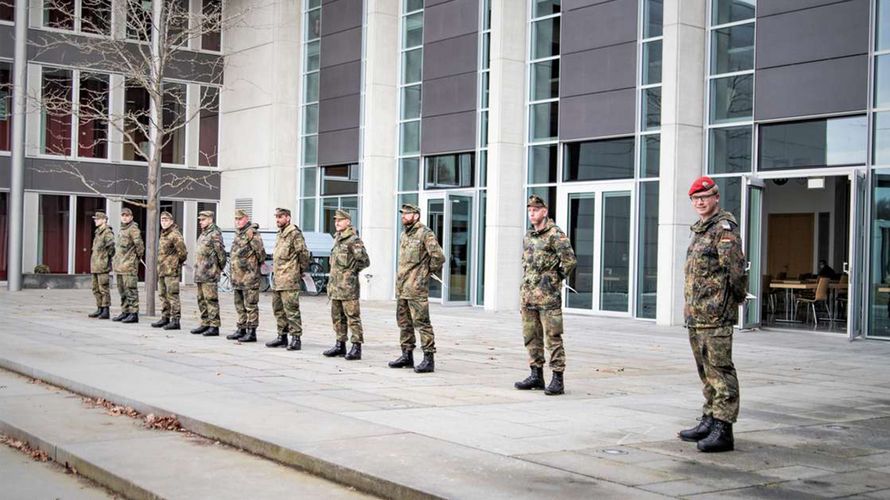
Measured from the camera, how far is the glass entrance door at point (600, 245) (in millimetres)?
22938

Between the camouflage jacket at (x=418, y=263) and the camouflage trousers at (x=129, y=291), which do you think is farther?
the camouflage trousers at (x=129, y=291)

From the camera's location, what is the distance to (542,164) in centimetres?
2531

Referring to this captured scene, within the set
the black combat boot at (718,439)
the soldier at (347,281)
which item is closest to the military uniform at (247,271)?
the soldier at (347,281)

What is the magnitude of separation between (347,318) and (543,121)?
12.8m

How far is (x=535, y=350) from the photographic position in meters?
10.9

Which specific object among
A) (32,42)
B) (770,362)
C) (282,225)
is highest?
(32,42)

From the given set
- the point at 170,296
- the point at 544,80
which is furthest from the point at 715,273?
the point at 544,80

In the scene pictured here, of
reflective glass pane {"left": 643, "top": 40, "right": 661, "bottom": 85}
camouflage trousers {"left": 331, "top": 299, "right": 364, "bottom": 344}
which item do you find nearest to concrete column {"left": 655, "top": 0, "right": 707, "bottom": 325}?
reflective glass pane {"left": 643, "top": 40, "right": 661, "bottom": 85}

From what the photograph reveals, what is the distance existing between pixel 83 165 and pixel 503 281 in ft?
54.3

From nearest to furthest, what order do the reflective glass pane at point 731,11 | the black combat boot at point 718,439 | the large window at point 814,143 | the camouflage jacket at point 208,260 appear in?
the black combat boot at point 718,439 → the camouflage jacket at point 208,260 → the large window at point 814,143 → the reflective glass pane at point 731,11

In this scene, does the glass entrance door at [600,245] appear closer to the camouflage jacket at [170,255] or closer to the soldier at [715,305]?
the camouflage jacket at [170,255]

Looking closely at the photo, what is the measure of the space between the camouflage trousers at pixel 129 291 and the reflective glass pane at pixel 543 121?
10722mm

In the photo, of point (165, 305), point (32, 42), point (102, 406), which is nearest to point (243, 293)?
point (165, 305)

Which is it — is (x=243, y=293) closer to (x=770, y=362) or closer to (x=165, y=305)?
(x=165, y=305)
